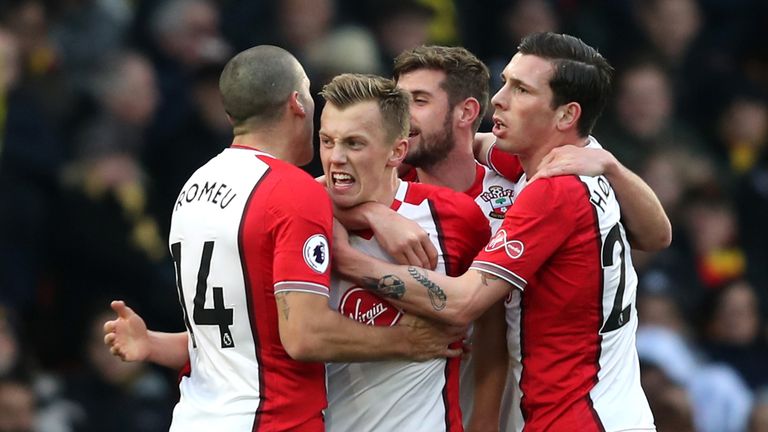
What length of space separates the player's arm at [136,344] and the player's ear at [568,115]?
1.70 metres

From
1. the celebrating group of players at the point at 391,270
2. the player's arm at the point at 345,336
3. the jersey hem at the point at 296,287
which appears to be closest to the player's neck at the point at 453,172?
the celebrating group of players at the point at 391,270

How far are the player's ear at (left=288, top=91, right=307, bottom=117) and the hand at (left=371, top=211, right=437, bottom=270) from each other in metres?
0.48

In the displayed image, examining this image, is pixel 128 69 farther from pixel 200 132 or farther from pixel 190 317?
pixel 190 317

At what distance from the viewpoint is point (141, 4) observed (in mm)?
9578

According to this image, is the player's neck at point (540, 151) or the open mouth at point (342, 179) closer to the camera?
the open mouth at point (342, 179)

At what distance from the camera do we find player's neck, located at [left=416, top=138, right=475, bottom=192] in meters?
6.35

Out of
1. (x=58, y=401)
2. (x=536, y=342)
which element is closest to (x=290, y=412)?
(x=536, y=342)

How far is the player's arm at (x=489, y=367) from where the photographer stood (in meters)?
5.89

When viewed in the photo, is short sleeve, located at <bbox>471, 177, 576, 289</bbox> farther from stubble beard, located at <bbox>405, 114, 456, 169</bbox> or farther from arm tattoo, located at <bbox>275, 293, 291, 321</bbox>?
stubble beard, located at <bbox>405, 114, 456, 169</bbox>

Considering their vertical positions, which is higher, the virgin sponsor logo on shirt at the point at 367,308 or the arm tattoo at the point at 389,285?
the arm tattoo at the point at 389,285

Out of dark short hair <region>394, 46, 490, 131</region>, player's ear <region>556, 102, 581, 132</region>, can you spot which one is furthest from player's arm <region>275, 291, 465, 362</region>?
dark short hair <region>394, 46, 490, 131</region>

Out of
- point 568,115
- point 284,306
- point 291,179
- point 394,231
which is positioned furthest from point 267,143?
point 568,115

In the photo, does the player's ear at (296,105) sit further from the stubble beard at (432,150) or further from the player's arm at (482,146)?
the player's arm at (482,146)

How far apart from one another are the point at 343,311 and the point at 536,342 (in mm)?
759
